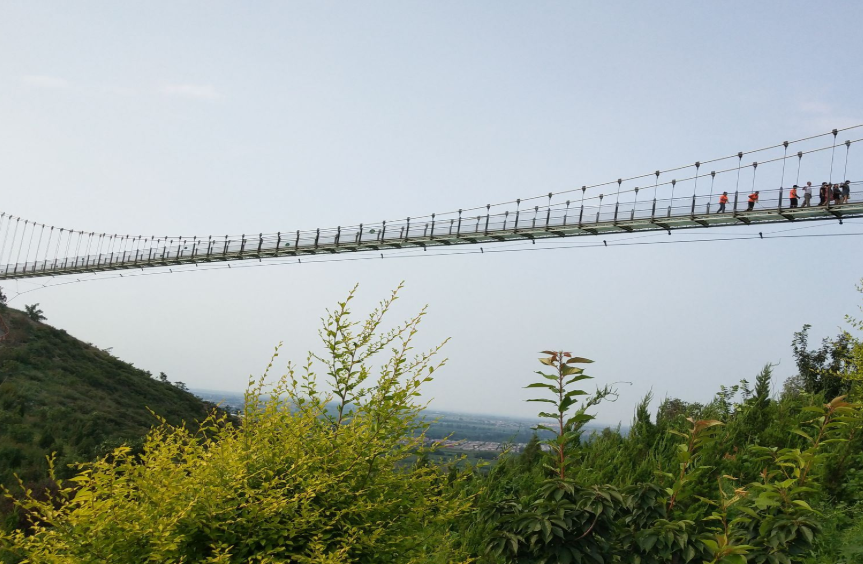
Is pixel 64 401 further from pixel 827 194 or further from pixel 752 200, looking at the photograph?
pixel 827 194

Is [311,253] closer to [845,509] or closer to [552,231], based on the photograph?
[552,231]

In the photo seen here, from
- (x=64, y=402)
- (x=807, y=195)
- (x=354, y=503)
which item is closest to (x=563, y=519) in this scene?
(x=354, y=503)

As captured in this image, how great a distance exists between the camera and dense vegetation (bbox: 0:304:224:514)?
2607 cm

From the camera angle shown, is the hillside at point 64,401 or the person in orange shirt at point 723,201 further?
the hillside at point 64,401

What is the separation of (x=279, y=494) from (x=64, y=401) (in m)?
34.9

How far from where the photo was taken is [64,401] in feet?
118

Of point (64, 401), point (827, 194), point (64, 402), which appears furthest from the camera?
point (64, 401)

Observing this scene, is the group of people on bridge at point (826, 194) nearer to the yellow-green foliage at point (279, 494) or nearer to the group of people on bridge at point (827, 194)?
the group of people on bridge at point (827, 194)

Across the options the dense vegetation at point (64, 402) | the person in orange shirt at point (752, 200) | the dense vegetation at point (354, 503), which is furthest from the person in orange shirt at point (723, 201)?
the dense vegetation at point (64, 402)

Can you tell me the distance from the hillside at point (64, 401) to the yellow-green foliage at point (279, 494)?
18124 millimetres

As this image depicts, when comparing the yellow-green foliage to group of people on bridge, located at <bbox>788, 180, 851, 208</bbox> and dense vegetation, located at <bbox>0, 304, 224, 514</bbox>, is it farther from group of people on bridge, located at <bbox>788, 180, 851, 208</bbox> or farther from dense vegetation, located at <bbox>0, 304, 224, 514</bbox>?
group of people on bridge, located at <bbox>788, 180, 851, 208</bbox>

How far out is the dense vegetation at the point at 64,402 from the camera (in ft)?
85.5

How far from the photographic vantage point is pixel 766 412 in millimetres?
13797

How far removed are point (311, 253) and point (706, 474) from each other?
89.6ft
